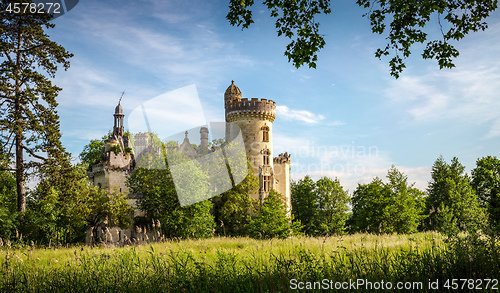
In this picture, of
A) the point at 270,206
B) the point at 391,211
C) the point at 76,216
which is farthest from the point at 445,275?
the point at 391,211

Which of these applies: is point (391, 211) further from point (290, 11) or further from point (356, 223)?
point (290, 11)

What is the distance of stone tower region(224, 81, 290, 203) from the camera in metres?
40.9

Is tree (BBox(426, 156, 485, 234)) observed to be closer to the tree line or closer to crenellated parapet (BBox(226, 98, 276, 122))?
the tree line

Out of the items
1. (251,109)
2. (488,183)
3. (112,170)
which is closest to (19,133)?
(112,170)

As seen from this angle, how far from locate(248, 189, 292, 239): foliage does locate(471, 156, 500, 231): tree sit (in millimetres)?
22909

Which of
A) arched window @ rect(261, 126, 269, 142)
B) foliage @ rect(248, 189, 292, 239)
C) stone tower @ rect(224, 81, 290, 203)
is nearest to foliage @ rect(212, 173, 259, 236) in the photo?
foliage @ rect(248, 189, 292, 239)

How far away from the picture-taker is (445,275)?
Result: 5.63 meters

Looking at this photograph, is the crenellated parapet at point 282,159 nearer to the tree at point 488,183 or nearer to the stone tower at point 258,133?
the stone tower at point 258,133

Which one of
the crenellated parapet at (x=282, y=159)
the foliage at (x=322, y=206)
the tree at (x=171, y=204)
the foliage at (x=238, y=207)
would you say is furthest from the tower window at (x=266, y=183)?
the foliage at (x=322, y=206)

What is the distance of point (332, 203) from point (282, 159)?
41.4 ft

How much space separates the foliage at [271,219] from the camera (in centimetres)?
3650

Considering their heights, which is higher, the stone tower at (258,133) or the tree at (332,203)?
the stone tower at (258,133)

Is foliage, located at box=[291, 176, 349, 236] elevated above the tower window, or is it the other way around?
the tower window

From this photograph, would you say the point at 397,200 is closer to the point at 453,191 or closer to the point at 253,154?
the point at 453,191
